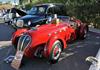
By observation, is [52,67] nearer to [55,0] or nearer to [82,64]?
[82,64]

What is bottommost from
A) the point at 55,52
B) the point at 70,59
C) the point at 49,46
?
the point at 70,59

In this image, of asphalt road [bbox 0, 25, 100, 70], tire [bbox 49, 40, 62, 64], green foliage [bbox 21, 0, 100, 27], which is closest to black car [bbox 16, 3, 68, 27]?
green foliage [bbox 21, 0, 100, 27]

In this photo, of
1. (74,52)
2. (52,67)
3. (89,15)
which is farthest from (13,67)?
(89,15)

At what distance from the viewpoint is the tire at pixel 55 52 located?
720 centimetres

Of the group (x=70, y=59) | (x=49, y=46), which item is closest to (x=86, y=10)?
(x=70, y=59)

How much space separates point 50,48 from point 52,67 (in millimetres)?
552

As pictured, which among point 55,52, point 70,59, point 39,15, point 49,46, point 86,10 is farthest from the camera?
point 86,10

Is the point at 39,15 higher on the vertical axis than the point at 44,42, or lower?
higher

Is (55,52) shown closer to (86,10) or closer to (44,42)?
(44,42)

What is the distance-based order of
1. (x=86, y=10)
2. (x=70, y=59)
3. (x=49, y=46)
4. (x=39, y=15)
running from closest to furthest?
(x=49, y=46), (x=70, y=59), (x=39, y=15), (x=86, y=10)

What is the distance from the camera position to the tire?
23.6 ft

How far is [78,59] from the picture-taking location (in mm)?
7801

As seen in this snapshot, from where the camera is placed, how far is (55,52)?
7.36 m

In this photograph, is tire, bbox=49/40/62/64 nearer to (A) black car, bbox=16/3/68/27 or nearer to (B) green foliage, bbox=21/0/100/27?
(A) black car, bbox=16/3/68/27
